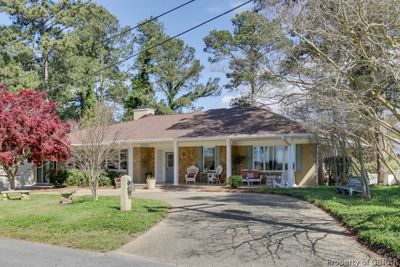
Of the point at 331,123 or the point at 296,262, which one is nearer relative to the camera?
the point at 296,262

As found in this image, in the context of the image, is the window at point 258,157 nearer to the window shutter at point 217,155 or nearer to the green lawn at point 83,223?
the window shutter at point 217,155

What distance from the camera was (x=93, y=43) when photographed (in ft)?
149

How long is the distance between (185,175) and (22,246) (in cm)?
1701

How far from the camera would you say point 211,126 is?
1091 inches

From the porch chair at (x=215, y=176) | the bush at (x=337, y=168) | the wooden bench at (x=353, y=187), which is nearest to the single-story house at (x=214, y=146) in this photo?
the porch chair at (x=215, y=176)

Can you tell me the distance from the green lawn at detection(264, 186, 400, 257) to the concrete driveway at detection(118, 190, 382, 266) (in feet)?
0.98

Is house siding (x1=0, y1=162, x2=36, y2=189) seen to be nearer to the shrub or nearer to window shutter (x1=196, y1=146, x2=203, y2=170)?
the shrub

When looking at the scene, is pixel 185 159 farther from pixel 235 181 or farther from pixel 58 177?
pixel 58 177

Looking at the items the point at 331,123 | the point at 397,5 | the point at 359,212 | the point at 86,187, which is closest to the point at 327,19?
the point at 397,5

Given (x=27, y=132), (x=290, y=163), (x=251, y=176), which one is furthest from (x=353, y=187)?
(x=27, y=132)

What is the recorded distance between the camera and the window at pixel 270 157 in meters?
24.8

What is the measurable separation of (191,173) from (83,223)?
14742mm

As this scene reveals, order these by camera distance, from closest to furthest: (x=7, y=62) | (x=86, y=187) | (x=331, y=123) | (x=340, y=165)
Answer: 1. (x=331, y=123)
2. (x=340, y=165)
3. (x=86, y=187)
4. (x=7, y=62)

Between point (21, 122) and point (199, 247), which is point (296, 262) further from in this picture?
point (21, 122)
